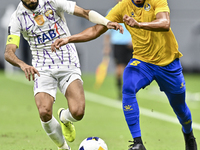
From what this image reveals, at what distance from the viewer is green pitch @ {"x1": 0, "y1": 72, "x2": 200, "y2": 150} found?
6555mm

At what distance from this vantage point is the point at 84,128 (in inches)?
313

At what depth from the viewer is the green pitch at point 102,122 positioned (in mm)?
6555

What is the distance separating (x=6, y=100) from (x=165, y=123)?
5.48 meters

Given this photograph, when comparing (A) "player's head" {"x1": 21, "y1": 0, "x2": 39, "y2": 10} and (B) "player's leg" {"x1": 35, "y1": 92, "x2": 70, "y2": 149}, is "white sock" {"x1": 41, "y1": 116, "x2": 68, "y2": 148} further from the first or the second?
(A) "player's head" {"x1": 21, "y1": 0, "x2": 39, "y2": 10}

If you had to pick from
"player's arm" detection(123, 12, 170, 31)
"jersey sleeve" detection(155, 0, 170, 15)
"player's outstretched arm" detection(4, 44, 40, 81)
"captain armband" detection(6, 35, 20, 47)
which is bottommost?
"player's outstretched arm" detection(4, 44, 40, 81)

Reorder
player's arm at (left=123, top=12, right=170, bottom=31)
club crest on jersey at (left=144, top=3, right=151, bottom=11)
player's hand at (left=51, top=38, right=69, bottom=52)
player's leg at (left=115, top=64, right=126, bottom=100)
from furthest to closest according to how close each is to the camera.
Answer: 1. player's leg at (left=115, top=64, right=126, bottom=100)
2. club crest on jersey at (left=144, top=3, right=151, bottom=11)
3. player's hand at (left=51, top=38, right=69, bottom=52)
4. player's arm at (left=123, top=12, right=170, bottom=31)

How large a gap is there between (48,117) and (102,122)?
10.4 ft

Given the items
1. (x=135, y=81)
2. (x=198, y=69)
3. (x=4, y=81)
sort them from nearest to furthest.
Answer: (x=135, y=81) → (x=4, y=81) → (x=198, y=69)

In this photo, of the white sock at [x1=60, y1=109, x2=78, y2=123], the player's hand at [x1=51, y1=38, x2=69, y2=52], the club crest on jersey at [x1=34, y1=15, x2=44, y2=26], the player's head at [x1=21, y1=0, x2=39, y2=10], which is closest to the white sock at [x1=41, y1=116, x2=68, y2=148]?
the white sock at [x1=60, y1=109, x2=78, y2=123]

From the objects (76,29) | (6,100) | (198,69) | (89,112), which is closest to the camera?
(89,112)

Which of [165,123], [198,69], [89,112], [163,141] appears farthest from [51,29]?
[198,69]

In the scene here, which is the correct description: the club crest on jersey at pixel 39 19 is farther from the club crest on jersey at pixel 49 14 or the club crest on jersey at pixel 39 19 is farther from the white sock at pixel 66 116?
the white sock at pixel 66 116

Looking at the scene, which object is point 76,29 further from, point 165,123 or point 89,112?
point 165,123

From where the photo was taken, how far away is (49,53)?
19.6 ft
